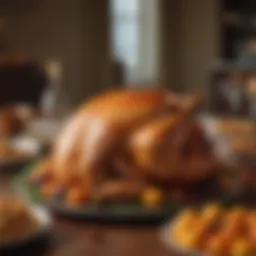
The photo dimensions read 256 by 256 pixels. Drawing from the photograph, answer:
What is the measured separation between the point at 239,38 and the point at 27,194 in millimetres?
3044

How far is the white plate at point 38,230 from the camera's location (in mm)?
896

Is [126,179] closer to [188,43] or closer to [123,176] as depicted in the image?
[123,176]

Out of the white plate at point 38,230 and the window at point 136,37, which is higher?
the white plate at point 38,230

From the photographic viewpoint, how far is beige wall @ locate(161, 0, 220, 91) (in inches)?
160

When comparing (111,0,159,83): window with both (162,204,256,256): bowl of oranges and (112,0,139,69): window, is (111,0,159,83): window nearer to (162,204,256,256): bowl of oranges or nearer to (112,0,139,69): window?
(112,0,139,69): window

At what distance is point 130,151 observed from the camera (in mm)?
1078

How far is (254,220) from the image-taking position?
886 mm

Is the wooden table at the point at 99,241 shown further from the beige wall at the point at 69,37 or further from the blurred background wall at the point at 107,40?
the beige wall at the point at 69,37

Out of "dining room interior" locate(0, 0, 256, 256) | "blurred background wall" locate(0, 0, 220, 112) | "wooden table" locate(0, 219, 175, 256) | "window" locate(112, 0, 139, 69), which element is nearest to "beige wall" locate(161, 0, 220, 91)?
"blurred background wall" locate(0, 0, 220, 112)

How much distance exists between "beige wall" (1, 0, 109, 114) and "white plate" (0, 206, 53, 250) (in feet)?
8.93

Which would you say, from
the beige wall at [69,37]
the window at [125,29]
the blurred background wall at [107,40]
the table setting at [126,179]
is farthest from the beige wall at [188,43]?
the table setting at [126,179]

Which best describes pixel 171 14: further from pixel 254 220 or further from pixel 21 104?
pixel 254 220

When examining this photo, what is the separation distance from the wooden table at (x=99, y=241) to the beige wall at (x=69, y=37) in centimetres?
273

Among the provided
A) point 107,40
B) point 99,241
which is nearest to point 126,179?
point 99,241
